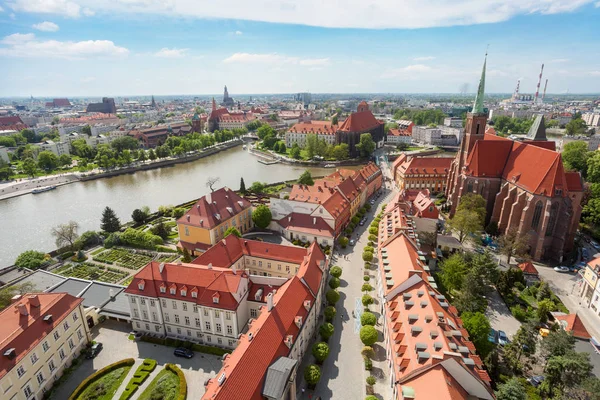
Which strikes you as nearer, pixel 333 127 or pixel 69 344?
pixel 69 344

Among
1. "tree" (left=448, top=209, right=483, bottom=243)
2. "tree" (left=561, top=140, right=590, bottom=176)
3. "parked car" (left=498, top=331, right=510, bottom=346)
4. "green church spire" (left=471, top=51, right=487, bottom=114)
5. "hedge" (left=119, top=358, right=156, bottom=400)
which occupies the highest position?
"green church spire" (left=471, top=51, right=487, bottom=114)

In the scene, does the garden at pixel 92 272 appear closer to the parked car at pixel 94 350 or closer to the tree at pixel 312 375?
the parked car at pixel 94 350

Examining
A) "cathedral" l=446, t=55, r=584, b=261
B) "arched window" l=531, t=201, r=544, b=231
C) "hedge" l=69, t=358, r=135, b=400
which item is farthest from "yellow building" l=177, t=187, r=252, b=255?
"arched window" l=531, t=201, r=544, b=231

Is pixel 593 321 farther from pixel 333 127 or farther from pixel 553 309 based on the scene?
pixel 333 127

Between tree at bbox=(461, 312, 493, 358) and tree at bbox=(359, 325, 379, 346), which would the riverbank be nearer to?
tree at bbox=(359, 325, 379, 346)

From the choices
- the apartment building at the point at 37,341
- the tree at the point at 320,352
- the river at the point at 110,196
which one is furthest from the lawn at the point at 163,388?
the river at the point at 110,196

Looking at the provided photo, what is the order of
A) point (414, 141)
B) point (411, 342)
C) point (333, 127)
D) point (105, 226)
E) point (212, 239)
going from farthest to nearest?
point (414, 141), point (333, 127), point (105, 226), point (212, 239), point (411, 342)

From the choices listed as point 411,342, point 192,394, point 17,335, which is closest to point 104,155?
point 17,335
